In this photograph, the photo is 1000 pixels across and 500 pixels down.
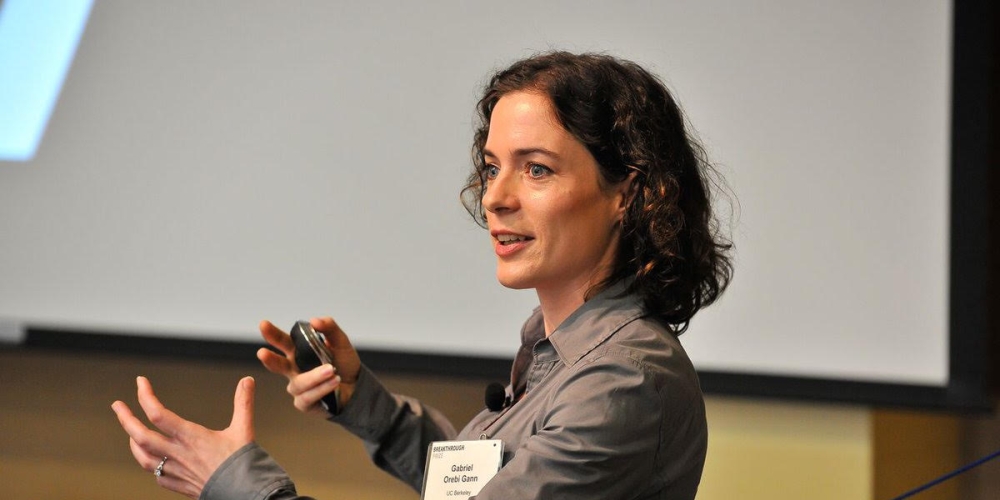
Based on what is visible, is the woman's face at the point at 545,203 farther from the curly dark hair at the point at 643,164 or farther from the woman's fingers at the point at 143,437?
the woman's fingers at the point at 143,437

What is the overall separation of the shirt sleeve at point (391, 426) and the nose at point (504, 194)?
54cm

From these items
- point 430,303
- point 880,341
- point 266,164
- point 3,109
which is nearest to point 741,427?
point 880,341

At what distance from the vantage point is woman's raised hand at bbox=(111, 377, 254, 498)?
4.35 feet

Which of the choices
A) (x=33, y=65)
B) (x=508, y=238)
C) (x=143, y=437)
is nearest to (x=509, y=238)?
(x=508, y=238)

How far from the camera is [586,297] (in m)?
1.51

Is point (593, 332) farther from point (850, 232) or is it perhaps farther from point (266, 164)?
point (266, 164)

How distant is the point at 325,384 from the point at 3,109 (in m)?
1.79

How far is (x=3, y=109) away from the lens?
9.73 feet

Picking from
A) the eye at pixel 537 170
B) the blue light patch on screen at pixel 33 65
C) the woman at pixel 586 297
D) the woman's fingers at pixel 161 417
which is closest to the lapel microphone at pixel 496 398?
the woman at pixel 586 297

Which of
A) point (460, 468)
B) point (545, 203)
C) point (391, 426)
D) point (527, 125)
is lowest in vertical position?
point (391, 426)

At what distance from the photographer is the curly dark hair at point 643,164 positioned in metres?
1.46

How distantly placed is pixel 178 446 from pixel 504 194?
1.78ft

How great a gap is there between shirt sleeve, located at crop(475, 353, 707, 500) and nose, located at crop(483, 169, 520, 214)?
0.27 metres

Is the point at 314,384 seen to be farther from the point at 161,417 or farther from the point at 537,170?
the point at 537,170
